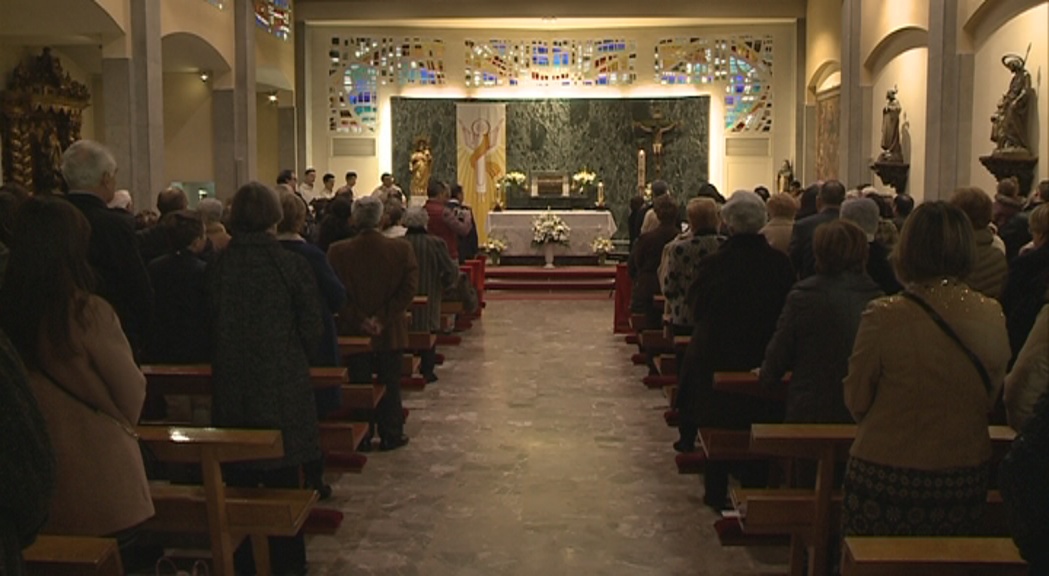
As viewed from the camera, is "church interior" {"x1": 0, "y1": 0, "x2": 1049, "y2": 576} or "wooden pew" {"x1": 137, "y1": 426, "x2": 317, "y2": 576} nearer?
"wooden pew" {"x1": 137, "y1": 426, "x2": 317, "y2": 576}

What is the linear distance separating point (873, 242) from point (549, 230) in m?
11.2

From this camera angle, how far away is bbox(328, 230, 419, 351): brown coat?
6492mm

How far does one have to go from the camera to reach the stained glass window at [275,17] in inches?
645

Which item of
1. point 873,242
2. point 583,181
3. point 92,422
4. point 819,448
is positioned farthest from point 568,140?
point 92,422

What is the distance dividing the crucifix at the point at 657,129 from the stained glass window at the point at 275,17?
6.17m

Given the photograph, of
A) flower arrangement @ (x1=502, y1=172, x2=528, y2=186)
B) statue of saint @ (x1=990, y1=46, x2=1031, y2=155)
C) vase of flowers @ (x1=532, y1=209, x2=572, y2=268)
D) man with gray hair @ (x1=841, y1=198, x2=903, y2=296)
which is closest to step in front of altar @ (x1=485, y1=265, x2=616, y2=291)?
vase of flowers @ (x1=532, y1=209, x2=572, y2=268)

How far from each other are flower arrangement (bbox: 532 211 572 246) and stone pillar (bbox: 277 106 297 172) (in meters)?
4.79

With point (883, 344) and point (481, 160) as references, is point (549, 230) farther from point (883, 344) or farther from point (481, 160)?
point (883, 344)

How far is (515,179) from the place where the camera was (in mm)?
18984

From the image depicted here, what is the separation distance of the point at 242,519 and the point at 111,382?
111cm

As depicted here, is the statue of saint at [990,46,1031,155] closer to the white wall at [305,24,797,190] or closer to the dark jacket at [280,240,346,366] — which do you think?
the dark jacket at [280,240,346,366]

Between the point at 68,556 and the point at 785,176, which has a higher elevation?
the point at 785,176

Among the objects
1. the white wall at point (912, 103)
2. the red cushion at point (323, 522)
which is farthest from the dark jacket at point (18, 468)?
the white wall at point (912, 103)

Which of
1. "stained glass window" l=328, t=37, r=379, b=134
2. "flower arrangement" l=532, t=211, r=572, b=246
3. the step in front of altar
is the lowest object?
the step in front of altar
